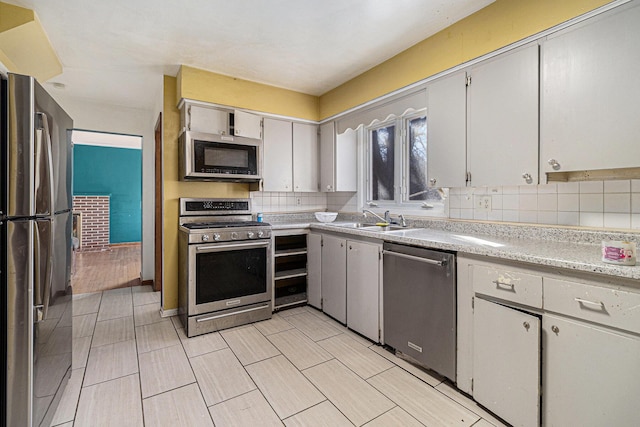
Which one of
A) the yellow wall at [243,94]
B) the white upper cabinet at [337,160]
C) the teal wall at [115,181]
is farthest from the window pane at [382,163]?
the teal wall at [115,181]

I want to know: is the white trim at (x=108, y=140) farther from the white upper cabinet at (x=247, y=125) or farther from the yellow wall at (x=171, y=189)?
the white upper cabinet at (x=247, y=125)

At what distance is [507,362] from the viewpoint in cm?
158

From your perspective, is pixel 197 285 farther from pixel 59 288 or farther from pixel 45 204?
pixel 45 204

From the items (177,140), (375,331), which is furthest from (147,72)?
(375,331)

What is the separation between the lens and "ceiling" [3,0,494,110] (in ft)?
6.72

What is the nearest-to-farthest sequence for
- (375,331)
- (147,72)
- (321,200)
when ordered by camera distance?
1. (375,331)
2. (147,72)
3. (321,200)

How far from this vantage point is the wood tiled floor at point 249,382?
168 cm

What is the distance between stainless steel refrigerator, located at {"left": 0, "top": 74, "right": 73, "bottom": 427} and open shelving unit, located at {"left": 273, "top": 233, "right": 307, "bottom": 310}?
6.47 ft

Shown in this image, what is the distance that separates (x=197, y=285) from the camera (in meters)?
2.69

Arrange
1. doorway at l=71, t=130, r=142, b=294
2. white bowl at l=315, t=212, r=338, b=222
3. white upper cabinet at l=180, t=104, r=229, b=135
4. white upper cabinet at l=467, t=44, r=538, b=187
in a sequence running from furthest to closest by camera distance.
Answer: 1. doorway at l=71, t=130, r=142, b=294
2. white bowl at l=315, t=212, r=338, b=222
3. white upper cabinet at l=180, t=104, r=229, b=135
4. white upper cabinet at l=467, t=44, r=538, b=187

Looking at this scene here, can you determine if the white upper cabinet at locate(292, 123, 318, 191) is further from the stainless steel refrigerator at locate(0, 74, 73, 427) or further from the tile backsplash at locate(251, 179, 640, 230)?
the stainless steel refrigerator at locate(0, 74, 73, 427)

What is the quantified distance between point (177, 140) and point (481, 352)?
3.21 meters

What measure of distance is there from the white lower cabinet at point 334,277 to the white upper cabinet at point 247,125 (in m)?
1.35

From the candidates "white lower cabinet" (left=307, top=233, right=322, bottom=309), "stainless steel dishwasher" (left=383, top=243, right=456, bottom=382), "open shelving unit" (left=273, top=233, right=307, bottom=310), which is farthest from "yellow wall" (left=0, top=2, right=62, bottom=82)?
"stainless steel dishwasher" (left=383, top=243, right=456, bottom=382)
